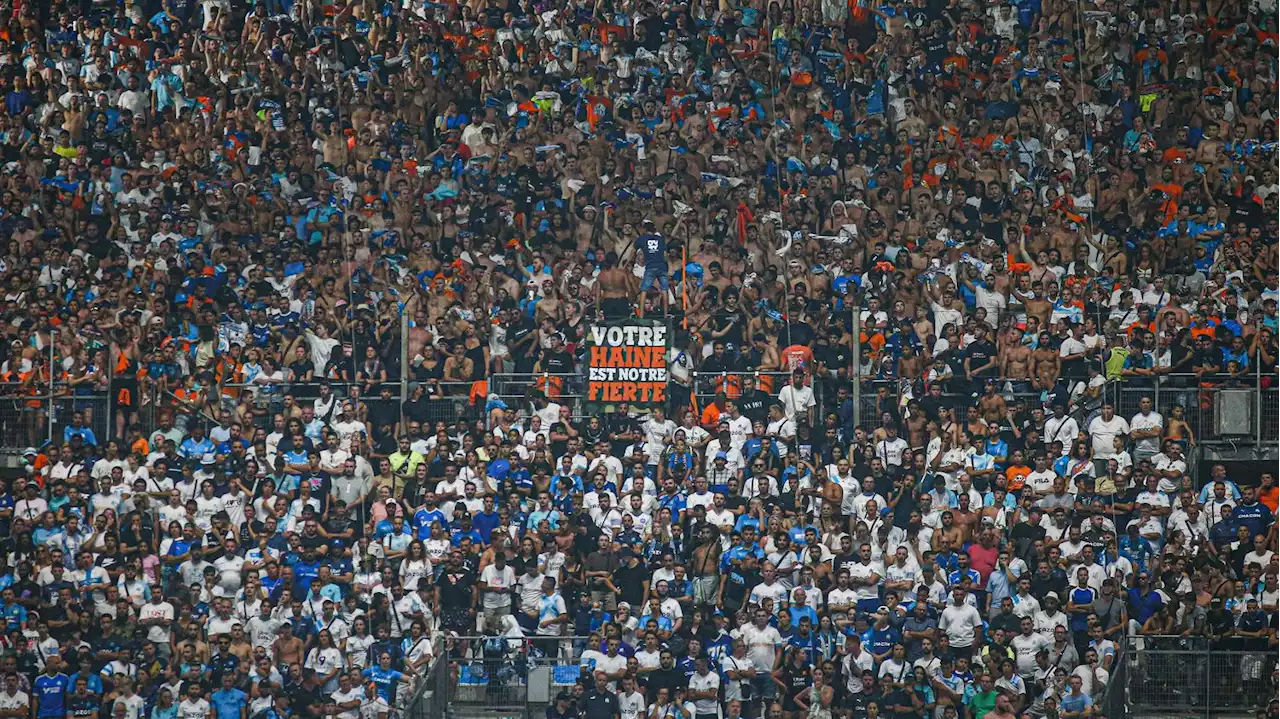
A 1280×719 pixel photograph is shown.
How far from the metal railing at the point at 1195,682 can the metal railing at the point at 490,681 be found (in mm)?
5775

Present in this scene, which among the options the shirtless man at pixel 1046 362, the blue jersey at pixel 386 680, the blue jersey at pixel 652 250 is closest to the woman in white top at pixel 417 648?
the blue jersey at pixel 386 680

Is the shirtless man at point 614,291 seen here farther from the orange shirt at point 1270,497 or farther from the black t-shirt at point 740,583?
the orange shirt at point 1270,497

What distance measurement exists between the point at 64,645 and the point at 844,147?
12.5 meters

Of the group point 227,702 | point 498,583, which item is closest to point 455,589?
point 498,583

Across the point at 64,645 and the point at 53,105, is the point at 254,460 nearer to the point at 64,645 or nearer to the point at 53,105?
the point at 64,645

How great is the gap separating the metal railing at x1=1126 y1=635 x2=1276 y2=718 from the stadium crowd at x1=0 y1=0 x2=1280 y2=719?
0.15 metres

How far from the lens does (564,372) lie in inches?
1044

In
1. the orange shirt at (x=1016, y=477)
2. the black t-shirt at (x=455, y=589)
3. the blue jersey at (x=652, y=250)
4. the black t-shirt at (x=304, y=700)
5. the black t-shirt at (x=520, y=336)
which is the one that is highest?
the blue jersey at (x=652, y=250)

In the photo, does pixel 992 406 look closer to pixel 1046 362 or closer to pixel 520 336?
pixel 1046 362

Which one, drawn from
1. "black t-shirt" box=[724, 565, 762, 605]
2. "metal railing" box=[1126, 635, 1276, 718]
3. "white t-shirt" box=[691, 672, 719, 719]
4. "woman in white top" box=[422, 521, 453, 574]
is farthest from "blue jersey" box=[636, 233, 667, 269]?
"metal railing" box=[1126, 635, 1276, 718]

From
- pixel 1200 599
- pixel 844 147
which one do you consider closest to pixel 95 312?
pixel 844 147

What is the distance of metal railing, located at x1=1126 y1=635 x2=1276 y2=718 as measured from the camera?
22.2m

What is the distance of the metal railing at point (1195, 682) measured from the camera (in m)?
22.2

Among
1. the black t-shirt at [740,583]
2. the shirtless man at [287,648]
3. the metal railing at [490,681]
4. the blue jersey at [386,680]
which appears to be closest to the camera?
the metal railing at [490,681]
